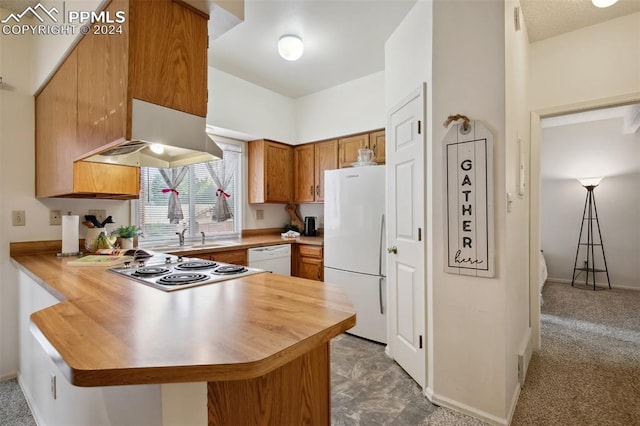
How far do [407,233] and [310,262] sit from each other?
1.59 m

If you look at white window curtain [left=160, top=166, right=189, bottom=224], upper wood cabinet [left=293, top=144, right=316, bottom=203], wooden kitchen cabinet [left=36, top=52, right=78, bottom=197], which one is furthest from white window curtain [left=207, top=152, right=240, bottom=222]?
wooden kitchen cabinet [left=36, top=52, right=78, bottom=197]

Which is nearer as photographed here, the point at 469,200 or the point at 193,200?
the point at 469,200

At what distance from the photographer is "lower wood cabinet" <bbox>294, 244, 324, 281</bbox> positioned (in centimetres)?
355

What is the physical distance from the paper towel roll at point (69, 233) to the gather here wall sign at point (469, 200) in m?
2.60

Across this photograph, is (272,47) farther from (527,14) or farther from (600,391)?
(600,391)

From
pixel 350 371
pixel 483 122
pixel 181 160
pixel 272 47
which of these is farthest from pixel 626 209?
pixel 181 160

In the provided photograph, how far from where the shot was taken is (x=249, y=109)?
3.77 meters

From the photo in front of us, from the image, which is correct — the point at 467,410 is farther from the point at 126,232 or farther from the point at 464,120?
A: the point at 126,232

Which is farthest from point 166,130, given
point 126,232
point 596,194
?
point 596,194

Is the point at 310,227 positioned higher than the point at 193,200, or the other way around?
the point at 193,200

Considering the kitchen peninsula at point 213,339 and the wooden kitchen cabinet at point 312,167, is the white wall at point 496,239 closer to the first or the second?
the kitchen peninsula at point 213,339

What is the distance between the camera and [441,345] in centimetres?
195

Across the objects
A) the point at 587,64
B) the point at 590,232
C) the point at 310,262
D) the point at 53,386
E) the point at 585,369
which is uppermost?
the point at 587,64

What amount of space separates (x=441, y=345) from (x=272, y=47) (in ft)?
9.46
